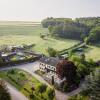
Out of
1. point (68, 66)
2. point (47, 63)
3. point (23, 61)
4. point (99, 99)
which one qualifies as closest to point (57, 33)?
point (23, 61)

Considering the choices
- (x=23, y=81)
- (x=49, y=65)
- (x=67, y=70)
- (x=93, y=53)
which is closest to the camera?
(x=67, y=70)

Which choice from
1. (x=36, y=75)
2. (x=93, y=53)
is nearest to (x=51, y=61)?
(x=36, y=75)

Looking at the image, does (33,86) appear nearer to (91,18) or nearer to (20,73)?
(20,73)

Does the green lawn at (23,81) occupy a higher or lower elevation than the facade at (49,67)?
lower

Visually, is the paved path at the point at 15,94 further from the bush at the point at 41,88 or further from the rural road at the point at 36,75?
the rural road at the point at 36,75

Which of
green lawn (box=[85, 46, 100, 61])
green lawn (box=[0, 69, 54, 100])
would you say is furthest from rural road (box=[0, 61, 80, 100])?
green lawn (box=[85, 46, 100, 61])

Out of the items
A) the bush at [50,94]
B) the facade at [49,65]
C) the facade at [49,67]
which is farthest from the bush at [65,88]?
the facade at [49,65]

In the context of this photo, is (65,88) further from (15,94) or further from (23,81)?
(15,94)
